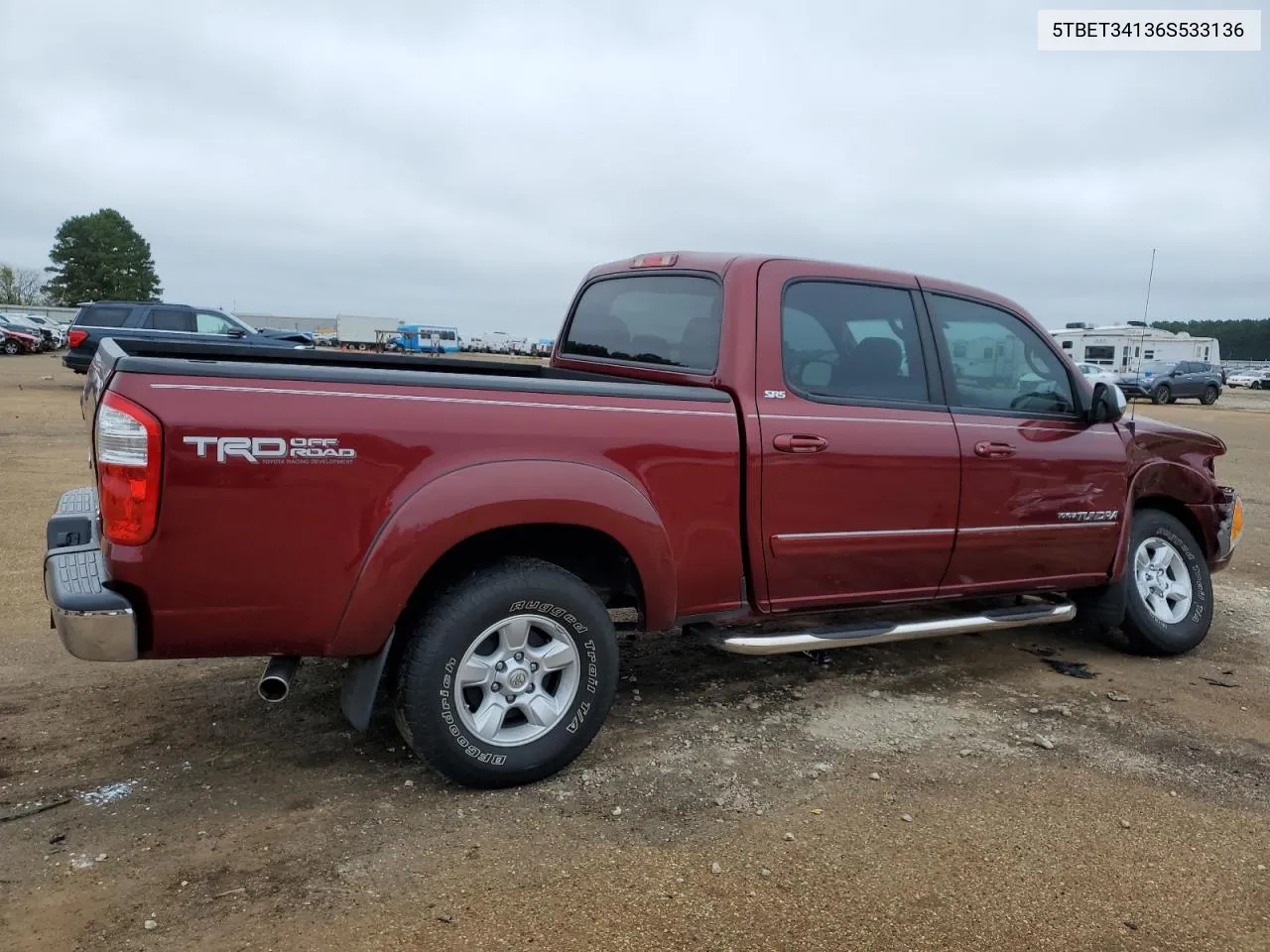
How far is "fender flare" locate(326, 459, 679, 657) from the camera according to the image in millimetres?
2951

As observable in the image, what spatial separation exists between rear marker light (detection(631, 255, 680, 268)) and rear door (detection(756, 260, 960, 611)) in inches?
21.2

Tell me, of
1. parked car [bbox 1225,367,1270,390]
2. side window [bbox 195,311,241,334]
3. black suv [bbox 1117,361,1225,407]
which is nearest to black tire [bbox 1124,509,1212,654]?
side window [bbox 195,311,241,334]

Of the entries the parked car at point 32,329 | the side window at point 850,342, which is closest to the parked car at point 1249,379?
the side window at point 850,342

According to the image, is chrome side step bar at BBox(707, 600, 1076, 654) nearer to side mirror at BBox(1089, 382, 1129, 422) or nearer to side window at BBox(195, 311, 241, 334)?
side mirror at BBox(1089, 382, 1129, 422)

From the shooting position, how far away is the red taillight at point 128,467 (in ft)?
8.61

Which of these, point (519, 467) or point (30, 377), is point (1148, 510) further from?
point (30, 377)

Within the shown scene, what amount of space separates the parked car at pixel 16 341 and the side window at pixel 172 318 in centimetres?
2048

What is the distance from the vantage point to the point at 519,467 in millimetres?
3113

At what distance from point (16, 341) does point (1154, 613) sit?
40032 millimetres

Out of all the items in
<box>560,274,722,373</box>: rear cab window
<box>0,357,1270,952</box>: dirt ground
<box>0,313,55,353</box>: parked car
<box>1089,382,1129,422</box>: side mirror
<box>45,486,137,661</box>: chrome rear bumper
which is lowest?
<box>0,357,1270,952</box>: dirt ground

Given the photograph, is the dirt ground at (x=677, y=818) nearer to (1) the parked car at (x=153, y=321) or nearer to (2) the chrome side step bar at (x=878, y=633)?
(2) the chrome side step bar at (x=878, y=633)

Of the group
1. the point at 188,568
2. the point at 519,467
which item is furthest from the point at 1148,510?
the point at 188,568

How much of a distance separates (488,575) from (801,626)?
208 centimetres

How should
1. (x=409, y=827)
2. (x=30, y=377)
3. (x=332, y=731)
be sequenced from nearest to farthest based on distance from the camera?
(x=409, y=827) < (x=332, y=731) < (x=30, y=377)
